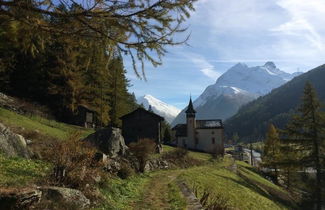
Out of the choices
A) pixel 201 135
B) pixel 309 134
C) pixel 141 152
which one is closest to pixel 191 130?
pixel 201 135

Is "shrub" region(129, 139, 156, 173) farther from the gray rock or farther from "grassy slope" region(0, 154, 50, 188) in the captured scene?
the gray rock

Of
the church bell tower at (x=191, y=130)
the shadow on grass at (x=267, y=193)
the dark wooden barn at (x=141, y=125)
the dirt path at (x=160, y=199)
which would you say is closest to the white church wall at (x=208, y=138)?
the church bell tower at (x=191, y=130)

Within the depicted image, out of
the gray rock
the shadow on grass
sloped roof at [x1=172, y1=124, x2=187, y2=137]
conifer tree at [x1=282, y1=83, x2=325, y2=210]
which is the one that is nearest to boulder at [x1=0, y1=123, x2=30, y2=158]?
the gray rock

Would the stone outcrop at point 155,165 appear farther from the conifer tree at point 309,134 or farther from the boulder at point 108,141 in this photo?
the conifer tree at point 309,134

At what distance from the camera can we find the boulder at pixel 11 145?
13078 mm

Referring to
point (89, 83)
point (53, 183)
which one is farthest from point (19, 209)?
point (89, 83)

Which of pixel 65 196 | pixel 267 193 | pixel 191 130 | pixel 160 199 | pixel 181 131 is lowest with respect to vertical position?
pixel 267 193

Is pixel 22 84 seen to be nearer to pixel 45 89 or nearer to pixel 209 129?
pixel 45 89

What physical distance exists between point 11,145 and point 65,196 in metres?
6.40

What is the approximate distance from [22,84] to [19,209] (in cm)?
3971

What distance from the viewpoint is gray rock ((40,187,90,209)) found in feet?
26.9

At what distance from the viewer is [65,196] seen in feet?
28.0

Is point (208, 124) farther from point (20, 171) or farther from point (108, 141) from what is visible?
point (20, 171)

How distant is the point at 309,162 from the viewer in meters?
30.6
